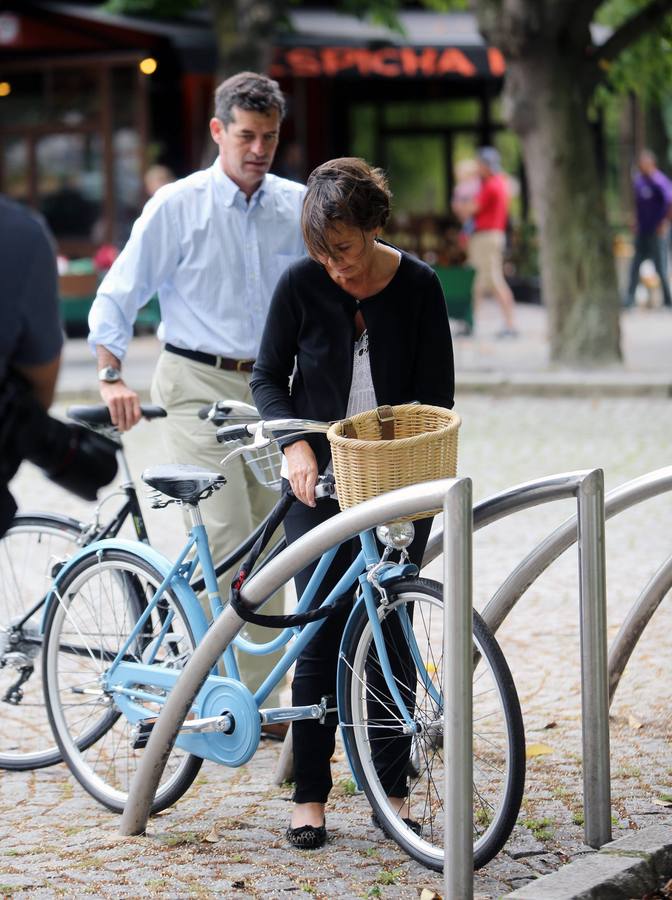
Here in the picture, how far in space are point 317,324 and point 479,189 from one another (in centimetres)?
1376

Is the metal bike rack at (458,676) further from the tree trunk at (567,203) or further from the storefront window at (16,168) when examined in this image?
the storefront window at (16,168)

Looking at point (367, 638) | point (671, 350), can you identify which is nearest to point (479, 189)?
point (671, 350)

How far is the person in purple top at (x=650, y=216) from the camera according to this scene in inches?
814

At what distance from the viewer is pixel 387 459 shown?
12.0 ft

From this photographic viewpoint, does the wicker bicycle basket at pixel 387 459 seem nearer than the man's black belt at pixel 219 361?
Yes

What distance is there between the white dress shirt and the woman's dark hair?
1.25 metres

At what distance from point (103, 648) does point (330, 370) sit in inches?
46.3

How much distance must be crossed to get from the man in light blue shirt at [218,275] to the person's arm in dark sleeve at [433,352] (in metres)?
1.10

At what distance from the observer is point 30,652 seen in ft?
16.3

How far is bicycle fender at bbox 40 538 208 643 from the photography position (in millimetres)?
4395

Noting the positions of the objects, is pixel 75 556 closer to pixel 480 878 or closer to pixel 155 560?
pixel 155 560

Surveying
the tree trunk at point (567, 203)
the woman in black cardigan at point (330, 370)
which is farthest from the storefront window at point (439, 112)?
the woman in black cardigan at point (330, 370)

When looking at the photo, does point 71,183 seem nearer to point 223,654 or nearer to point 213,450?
point 213,450

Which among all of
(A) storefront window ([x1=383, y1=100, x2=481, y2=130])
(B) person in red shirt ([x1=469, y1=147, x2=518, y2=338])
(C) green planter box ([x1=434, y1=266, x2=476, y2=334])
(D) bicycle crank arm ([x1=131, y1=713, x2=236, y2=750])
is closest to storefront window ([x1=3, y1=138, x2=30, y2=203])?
(A) storefront window ([x1=383, y1=100, x2=481, y2=130])
